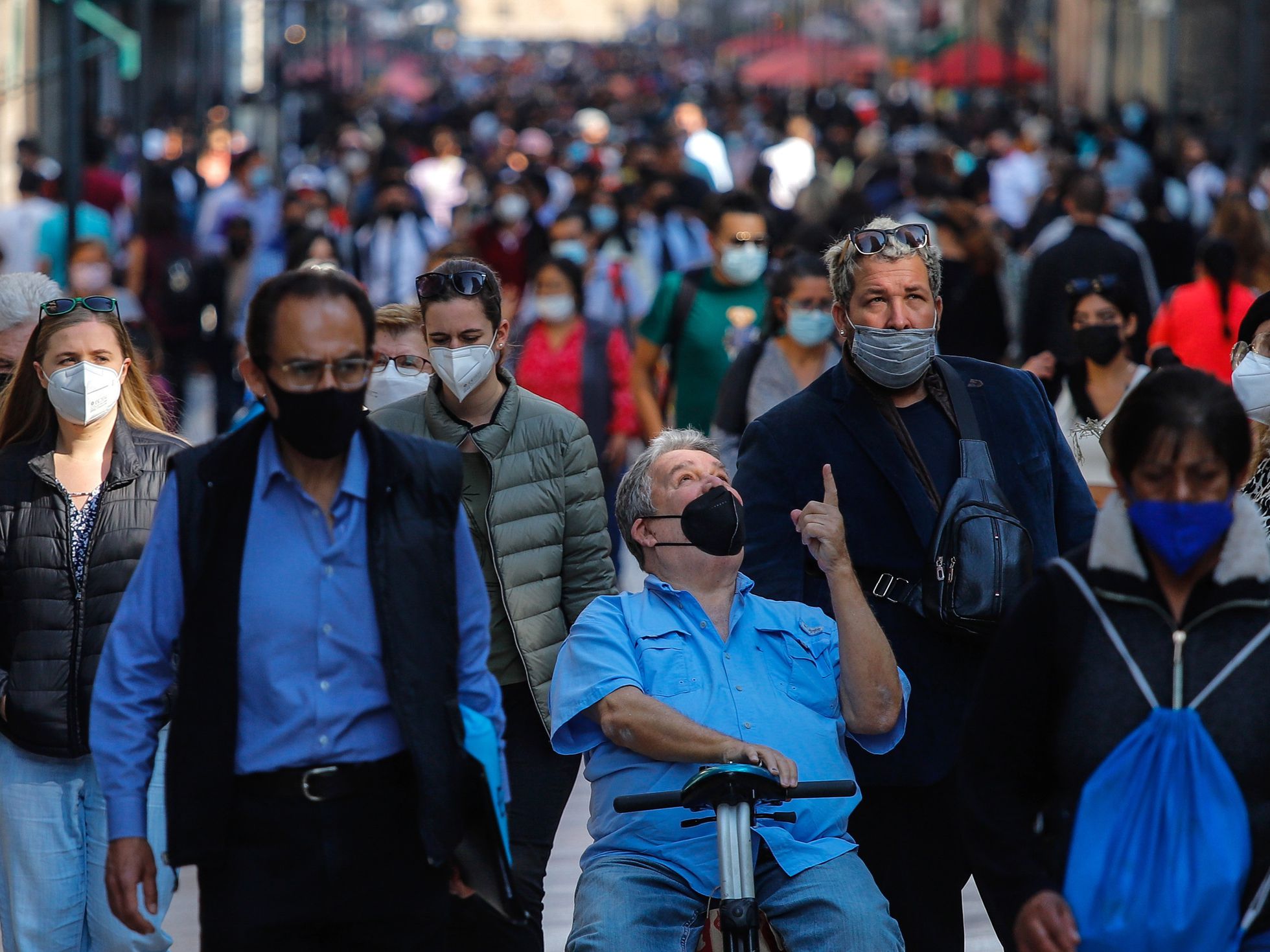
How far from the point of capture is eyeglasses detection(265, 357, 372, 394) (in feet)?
11.5

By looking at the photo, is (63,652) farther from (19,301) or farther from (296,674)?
(19,301)

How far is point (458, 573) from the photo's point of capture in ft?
12.2

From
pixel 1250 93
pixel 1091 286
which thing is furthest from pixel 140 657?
pixel 1250 93

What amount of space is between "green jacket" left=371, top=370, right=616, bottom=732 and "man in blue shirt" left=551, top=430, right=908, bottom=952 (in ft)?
1.20

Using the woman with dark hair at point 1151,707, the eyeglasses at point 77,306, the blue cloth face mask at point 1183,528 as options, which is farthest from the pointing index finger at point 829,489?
the eyeglasses at point 77,306

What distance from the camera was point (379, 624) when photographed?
139 inches

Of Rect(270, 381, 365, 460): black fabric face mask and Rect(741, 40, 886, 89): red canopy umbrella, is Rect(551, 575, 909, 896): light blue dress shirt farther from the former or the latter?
Rect(741, 40, 886, 89): red canopy umbrella

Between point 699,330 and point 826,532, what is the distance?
4.47 meters

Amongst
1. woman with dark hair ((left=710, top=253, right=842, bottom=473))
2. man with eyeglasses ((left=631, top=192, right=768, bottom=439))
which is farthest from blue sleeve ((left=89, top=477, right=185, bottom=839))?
man with eyeglasses ((left=631, top=192, right=768, bottom=439))

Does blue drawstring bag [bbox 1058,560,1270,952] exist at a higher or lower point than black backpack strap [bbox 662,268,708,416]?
lower

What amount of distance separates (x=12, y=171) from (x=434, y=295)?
1953 cm

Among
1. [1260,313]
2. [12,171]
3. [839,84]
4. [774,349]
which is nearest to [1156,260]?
[774,349]

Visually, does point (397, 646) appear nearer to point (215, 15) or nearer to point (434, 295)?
point (434, 295)

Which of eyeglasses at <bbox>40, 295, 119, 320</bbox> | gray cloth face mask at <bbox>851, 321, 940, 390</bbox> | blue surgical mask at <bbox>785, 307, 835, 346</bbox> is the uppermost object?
blue surgical mask at <bbox>785, 307, 835, 346</bbox>
